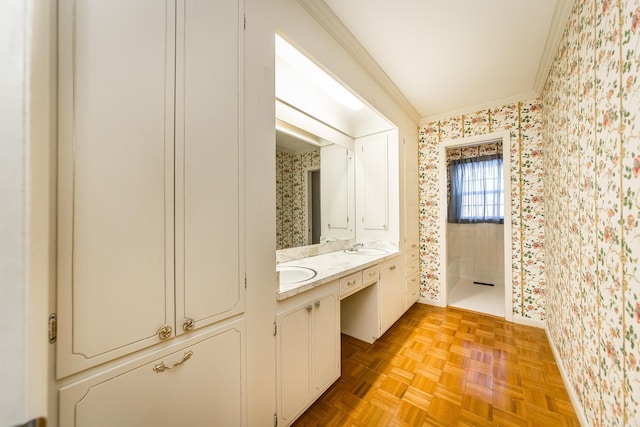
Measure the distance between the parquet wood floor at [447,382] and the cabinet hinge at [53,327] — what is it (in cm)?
133

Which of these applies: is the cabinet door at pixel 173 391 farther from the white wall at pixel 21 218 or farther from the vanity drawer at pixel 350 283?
the vanity drawer at pixel 350 283

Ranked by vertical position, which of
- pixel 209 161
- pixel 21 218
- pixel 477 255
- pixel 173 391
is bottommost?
pixel 477 255

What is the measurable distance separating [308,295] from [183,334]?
692 millimetres

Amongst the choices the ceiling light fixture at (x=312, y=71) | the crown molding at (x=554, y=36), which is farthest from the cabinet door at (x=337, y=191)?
the crown molding at (x=554, y=36)

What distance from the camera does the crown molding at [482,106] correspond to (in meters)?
2.58

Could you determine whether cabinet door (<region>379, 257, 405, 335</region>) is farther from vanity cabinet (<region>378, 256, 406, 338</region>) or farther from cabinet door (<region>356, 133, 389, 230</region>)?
cabinet door (<region>356, 133, 389, 230</region>)

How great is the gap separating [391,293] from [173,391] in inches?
80.3

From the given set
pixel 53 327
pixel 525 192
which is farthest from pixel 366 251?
pixel 53 327

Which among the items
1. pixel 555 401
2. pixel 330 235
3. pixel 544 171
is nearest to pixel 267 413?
pixel 330 235

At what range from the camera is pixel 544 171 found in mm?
2400

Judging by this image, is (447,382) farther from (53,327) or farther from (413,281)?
(53,327)

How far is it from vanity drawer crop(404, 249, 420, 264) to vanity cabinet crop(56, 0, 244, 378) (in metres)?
2.28

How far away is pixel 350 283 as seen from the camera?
69.3 inches

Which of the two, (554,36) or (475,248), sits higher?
(554,36)
